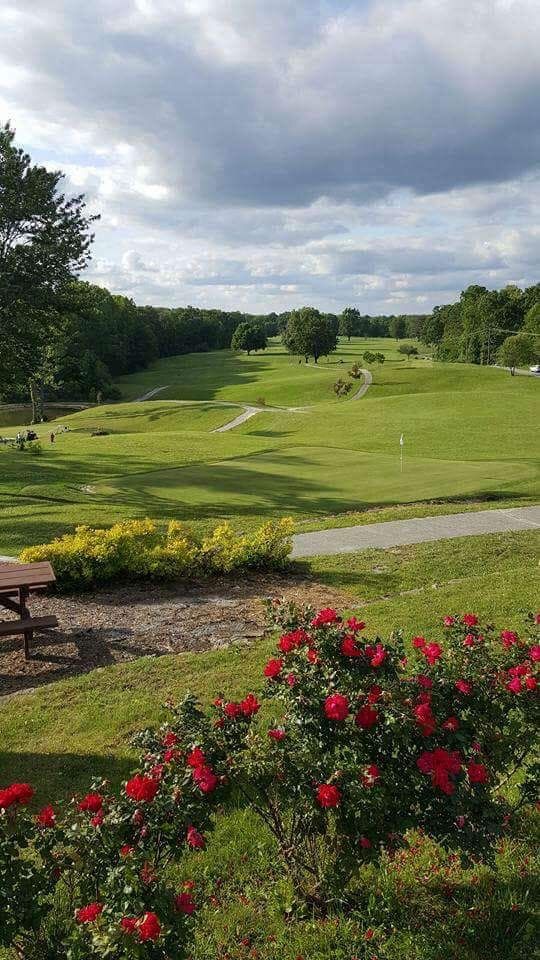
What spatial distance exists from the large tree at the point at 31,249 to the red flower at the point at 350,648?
22263 millimetres

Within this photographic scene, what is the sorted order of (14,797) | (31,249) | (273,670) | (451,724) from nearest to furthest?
(14,797) → (451,724) → (273,670) → (31,249)

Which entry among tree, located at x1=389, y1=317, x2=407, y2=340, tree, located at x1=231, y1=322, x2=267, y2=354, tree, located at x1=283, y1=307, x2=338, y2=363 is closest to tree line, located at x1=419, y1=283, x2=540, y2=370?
tree, located at x1=283, y1=307, x2=338, y2=363

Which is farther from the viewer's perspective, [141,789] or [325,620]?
[325,620]

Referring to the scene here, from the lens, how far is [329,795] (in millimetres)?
3518

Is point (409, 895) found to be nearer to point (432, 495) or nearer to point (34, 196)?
point (432, 495)

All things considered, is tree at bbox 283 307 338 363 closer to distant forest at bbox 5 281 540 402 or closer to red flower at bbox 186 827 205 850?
distant forest at bbox 5 281 540 402

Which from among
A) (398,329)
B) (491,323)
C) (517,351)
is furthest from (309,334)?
(398,329)

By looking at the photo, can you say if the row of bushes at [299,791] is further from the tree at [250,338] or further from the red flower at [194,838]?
the tree at [250,338]

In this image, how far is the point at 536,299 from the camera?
9719 centimetres

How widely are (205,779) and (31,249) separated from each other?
966 inches

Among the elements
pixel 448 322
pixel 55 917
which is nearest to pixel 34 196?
pixel 55 917

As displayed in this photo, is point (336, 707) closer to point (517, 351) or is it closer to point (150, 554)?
point (150, 554)

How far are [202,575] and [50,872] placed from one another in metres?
9.50

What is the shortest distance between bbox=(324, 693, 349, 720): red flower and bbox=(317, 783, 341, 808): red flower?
382mm
